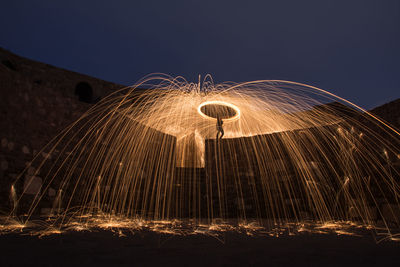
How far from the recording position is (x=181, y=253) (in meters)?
2.00

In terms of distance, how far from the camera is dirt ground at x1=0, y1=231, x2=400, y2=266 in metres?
1.71

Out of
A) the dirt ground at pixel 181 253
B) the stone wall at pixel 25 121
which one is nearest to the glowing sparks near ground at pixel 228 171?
the stone wall at pixel 25 121

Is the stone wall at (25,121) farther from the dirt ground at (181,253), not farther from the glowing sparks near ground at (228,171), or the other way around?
the dirt ground at (181,253)

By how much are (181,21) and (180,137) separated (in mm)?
110668

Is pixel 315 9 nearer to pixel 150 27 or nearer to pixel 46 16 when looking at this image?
pixel 150 27

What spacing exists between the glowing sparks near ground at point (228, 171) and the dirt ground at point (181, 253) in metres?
2.45

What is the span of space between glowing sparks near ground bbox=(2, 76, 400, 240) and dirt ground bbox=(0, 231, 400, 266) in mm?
2454

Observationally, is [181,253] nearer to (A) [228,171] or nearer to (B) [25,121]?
(B) [25,121]

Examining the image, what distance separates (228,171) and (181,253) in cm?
529

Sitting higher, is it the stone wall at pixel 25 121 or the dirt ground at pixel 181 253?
the stone wall at pixel 25 121

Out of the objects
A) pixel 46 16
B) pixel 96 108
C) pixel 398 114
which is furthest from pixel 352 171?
pixel 46 16

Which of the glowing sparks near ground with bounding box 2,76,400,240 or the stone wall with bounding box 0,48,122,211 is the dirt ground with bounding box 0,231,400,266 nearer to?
the glowing sparks near ground with bounding box 2,76,400,240

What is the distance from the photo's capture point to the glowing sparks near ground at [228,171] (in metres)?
5.23

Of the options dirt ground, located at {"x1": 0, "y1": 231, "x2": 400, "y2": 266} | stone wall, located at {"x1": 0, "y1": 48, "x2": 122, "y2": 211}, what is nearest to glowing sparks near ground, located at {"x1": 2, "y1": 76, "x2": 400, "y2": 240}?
stone wall, located at {"x1": 0, "y1": 48, "x2": 122, "y2": 211}
